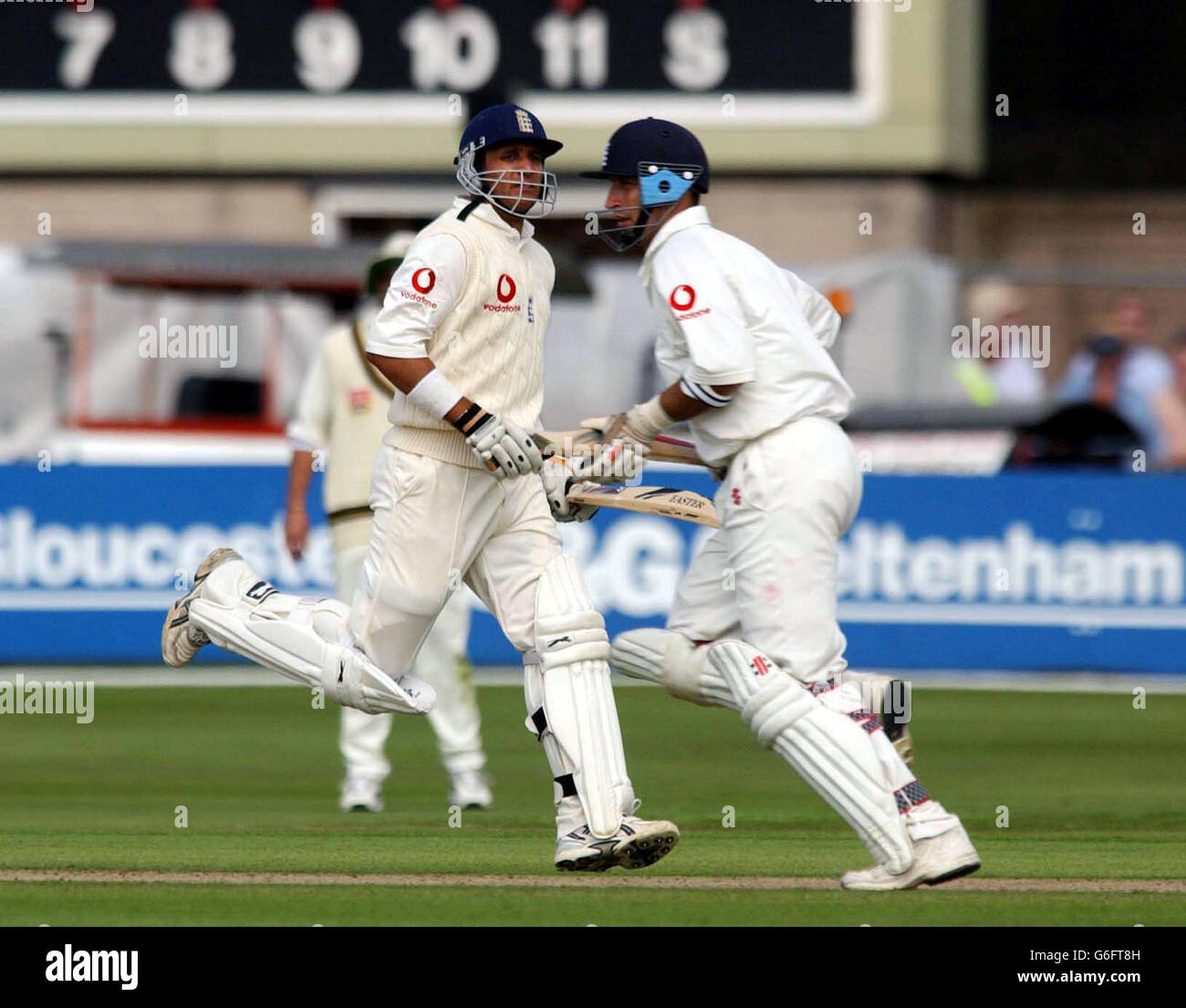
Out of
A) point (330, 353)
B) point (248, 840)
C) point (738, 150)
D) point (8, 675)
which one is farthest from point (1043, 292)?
point (248, 840)

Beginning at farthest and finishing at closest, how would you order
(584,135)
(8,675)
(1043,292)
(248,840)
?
(584,135)
(1043,292)
(8,675)
(248,840)

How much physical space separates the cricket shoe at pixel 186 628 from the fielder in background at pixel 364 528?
1.54 m

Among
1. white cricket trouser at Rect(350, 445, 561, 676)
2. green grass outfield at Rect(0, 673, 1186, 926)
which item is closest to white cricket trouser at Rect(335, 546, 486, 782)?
green grass outfield at Rect(0, 673, 1186, 926)

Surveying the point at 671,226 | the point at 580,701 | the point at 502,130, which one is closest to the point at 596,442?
the point at 671,226

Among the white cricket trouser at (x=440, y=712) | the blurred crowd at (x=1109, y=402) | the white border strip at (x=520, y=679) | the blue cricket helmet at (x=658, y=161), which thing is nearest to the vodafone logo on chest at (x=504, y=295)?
the blue cricket helmet at (x=658, y=161)

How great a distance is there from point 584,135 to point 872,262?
5.32 meters

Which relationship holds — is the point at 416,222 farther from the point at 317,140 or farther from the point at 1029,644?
the point at 1029,644

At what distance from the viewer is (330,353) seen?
10148 mm

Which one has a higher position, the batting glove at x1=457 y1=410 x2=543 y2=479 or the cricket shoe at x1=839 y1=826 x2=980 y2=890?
the batting glove at x1=457 y1=410 x2=543 y2=479

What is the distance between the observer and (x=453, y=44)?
80.4 feet

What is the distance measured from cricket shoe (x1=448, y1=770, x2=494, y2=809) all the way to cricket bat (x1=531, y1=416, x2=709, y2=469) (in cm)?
228

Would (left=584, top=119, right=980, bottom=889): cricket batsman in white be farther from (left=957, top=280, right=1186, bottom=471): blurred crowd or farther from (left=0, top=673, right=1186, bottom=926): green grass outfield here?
(left=957, top=280, right=1186, bottom=471): blurred crowd

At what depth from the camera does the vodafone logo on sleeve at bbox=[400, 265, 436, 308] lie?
7.36 meters
